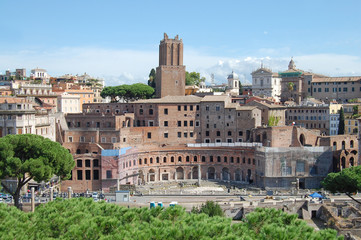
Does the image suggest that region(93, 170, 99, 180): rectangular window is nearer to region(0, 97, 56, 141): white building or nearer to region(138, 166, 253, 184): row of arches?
region(138, 166, 253, 184): row of arches

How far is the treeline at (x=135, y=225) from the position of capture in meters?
31.9

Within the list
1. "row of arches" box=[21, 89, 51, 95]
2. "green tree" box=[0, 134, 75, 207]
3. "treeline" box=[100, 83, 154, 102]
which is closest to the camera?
"green tree" box=[0, 134, 75, 207]

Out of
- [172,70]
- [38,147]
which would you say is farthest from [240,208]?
[172,70]

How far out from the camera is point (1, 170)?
48.4 m

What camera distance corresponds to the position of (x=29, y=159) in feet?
164

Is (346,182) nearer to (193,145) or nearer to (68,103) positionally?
(193,145)

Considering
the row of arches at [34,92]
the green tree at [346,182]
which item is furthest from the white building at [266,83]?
the green tree at [346,182]

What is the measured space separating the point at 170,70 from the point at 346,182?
41.9m

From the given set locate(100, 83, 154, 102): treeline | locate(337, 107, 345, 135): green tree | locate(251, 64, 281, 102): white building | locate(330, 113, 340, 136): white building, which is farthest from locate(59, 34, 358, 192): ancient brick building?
locate(251, 64, 281, 102): white building

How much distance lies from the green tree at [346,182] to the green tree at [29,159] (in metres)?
29.9

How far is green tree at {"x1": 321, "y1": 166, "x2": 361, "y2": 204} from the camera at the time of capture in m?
54.1

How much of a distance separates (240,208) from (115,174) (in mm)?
19359

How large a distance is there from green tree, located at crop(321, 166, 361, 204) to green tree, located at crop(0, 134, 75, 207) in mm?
29908

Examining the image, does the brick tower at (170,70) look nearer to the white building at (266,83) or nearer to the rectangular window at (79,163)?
the rectangular window at (79,163)
